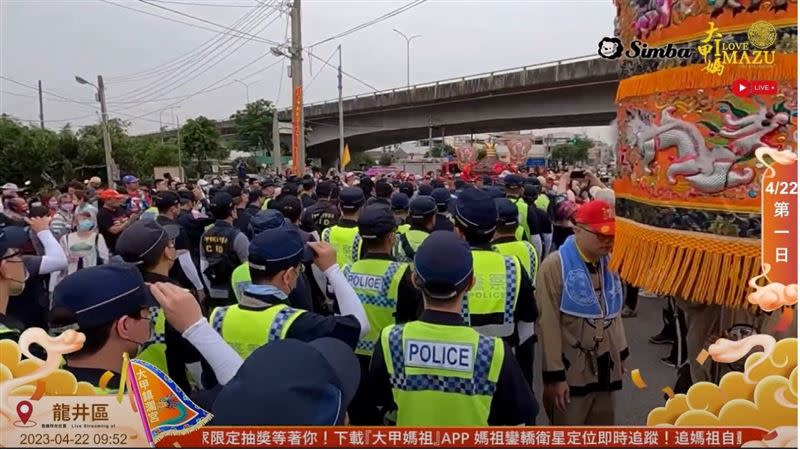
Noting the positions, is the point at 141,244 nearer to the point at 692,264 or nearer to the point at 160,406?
Answer: the point at 160,406

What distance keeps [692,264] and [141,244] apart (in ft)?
7.75

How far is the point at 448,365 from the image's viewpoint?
1796 millimetres

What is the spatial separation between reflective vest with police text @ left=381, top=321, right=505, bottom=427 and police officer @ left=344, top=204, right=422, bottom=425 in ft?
3.74

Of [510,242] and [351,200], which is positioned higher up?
[351,200]

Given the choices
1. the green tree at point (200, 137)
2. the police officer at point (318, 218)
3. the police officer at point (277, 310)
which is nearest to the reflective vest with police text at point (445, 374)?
the police officer at point (277, 310)

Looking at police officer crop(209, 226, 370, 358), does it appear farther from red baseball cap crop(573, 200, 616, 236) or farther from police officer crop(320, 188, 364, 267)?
police officer crop(320, 188, 364, 267)

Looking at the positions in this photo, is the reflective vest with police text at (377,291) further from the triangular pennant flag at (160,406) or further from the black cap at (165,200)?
the black cap at (165,200)

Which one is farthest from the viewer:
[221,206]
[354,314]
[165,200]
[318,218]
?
[318,218]

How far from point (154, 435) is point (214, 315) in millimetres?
498

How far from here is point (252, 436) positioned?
57.3 inches

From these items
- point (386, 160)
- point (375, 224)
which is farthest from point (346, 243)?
point (386, 160)

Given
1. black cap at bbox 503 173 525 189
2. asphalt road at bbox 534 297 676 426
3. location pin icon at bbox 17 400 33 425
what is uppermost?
black cap at bbox 503 173 525 189

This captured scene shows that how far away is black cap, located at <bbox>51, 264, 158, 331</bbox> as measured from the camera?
166 centimetres

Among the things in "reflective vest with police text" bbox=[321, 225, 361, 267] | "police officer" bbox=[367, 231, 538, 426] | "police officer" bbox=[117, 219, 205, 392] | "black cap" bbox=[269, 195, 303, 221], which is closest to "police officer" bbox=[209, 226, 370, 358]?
"police officer" bbox=[117, 219, 205, 392]
